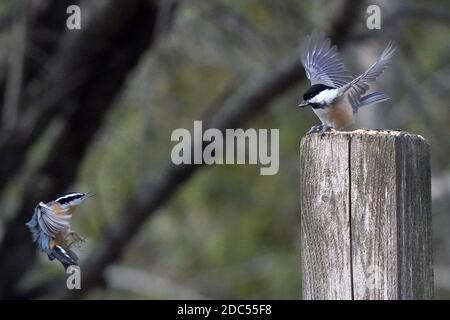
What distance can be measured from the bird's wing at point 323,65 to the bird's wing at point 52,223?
31.3 inches

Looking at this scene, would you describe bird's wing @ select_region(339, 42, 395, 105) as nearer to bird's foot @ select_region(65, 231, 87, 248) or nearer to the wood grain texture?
the wood grain texture

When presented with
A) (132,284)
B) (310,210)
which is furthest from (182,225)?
(310,210)

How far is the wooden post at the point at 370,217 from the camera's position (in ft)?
7.36

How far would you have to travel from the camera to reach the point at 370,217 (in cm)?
225

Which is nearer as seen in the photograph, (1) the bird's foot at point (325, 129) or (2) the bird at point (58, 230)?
(2) the bird at point (58, 230)

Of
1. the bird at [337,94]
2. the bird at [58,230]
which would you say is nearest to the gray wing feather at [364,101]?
the bird at [337,94]

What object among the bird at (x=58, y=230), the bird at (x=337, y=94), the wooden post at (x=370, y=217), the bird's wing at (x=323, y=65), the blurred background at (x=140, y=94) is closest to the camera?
the bird at (x=58, y=230)

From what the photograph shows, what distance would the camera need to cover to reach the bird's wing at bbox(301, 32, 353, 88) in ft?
8.08

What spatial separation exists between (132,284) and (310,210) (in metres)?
5.91

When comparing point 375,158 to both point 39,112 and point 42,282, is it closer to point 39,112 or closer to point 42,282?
point 39,112

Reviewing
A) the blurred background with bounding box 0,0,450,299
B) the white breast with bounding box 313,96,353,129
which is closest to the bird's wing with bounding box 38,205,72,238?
the white breast with bounding box 313,96,353,129

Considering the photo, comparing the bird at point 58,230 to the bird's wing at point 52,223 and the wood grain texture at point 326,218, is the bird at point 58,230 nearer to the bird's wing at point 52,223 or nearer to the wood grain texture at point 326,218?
the bird's wing at point 52,223

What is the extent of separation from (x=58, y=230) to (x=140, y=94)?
5.38 metres

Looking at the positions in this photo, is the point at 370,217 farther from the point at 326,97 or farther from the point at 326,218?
the point at 326,97
